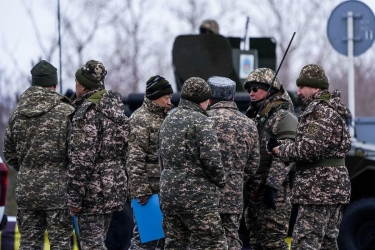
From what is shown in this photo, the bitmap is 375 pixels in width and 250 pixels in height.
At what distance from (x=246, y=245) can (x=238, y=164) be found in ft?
A: 9.03

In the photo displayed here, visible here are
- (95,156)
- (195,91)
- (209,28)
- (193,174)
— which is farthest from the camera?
(209,28)

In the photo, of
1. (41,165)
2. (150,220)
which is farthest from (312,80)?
(41,165)

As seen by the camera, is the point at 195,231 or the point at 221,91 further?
the point at 221,91

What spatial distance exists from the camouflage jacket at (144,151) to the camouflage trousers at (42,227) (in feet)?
2.53

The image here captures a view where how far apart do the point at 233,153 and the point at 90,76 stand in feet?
4.52

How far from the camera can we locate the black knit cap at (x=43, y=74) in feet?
33.0

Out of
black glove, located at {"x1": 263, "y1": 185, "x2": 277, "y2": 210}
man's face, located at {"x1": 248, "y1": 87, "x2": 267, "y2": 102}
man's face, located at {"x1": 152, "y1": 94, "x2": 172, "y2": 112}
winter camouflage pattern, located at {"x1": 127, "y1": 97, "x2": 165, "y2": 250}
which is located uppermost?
man's face, located at {"x1": 248, "y1": 87, "x2": 267, "y2": 102}

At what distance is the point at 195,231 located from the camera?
924cm

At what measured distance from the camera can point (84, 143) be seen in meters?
9.38

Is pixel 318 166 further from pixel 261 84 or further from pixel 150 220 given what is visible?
pixel 150 220

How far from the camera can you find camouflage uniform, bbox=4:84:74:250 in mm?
9773

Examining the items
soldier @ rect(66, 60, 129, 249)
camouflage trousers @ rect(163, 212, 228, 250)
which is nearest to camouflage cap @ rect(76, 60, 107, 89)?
soldier @ rect(66, 60, 129, 249)

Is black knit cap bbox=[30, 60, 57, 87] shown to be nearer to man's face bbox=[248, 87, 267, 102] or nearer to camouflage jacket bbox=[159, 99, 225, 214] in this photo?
camouflage jacket bbox=[159, 99, 225, 214]

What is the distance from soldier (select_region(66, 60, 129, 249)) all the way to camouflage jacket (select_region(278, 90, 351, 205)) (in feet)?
4.57
